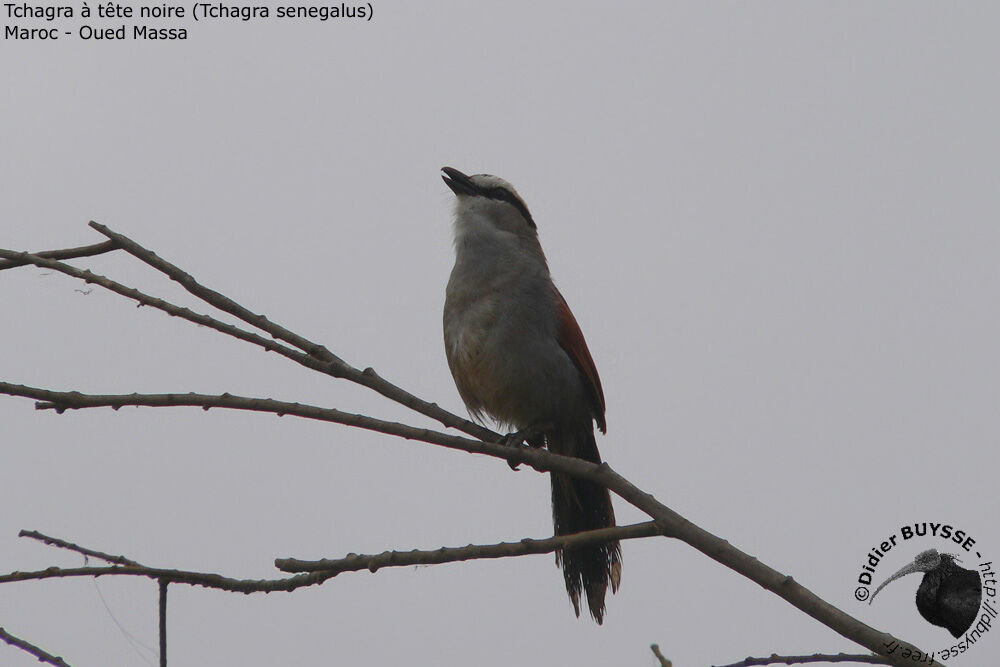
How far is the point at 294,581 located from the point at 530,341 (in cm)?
256

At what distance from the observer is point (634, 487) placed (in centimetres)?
237

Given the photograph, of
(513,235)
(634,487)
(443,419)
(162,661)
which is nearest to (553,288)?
(513,235)

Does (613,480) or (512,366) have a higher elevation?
(512,366)

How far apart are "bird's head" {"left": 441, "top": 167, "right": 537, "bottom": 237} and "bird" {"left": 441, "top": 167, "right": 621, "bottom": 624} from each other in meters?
0.06

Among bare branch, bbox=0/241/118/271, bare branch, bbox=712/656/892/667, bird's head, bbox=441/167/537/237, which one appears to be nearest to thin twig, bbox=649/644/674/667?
bare branch, bbox=712/656/892/667

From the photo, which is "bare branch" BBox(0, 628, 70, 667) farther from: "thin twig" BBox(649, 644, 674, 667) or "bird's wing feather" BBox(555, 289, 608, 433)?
"bird's wing feather" BBox(555, 289, 608, 433)

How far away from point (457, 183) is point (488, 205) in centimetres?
27

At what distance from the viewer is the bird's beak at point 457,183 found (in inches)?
224

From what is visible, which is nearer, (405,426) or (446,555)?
(446,555)

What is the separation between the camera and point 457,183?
5695 millimetres

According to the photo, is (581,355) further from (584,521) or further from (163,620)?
(163,620)

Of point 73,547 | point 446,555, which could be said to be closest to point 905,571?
point 446,555

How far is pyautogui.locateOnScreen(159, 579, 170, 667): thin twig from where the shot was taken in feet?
6.81

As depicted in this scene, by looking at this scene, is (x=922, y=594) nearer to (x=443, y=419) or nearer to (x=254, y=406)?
(x=443, y=419)
